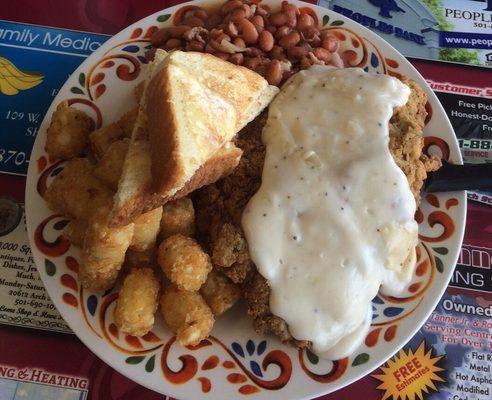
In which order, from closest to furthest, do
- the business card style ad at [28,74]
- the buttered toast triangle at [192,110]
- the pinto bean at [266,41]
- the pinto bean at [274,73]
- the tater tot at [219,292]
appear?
the buttered toast triangle at [192,110] < the tater tot at [219,292] < the pinto bean at [274,73] < the pinto bean at [266,41] < the business card style ad at [28,74]

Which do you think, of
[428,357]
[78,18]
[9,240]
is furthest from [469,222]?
[78,18]

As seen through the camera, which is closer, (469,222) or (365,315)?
(365,315)

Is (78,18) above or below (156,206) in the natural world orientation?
above

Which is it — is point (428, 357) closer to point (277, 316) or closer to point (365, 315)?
point (365, 315)

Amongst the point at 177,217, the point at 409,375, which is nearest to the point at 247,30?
the point at 177,217

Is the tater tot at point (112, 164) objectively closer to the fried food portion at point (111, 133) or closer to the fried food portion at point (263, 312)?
the fried food portion at point (111, 133)

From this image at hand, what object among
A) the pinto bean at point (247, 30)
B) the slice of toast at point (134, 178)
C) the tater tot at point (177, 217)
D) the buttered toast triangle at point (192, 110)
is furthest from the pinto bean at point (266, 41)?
the tater tot at point (177, 217)

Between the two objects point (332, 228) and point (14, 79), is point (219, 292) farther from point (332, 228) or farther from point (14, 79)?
point (14, 79)

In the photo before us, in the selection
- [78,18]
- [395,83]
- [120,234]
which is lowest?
[120,234]
